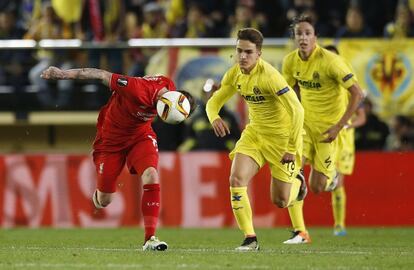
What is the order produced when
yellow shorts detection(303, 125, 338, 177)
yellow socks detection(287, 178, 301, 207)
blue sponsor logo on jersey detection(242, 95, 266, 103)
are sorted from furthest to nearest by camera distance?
yellow shorts detection(303, 125, 338, 177)
yellow socks detection(287, 178, 301, 207)
blue sponsor logo on jersey detection(242, 95, 266, 103)

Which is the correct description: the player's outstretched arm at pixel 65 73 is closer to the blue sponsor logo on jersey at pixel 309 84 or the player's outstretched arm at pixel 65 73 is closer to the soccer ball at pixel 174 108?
the soccer ball at pixel 174 108

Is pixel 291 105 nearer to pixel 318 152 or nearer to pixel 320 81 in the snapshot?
pixel 320 81

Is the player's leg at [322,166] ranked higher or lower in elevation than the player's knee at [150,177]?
lower

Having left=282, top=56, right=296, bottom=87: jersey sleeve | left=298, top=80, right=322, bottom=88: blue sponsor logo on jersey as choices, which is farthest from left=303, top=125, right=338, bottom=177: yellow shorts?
left=282, top=56, right=296, bottom=87: jersey sleeve

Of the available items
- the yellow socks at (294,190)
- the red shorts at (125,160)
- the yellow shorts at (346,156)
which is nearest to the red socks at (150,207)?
the red shorts at (125,160)

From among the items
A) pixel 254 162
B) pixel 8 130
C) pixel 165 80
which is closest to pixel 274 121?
pixel 254 162

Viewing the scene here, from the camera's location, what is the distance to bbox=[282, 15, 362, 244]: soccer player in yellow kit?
1345 cm

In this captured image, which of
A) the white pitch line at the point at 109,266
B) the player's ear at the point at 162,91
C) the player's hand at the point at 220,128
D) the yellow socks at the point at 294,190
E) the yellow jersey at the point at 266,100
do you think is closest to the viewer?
the white pitch line at the point at 109,266

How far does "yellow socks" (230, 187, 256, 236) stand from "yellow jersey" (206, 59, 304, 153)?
68cm

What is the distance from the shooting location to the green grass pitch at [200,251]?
1027cm

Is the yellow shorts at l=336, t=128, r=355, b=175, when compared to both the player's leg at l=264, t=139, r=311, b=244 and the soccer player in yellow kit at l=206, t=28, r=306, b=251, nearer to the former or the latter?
the player's leg at l=264, t=139, r=311, b=244

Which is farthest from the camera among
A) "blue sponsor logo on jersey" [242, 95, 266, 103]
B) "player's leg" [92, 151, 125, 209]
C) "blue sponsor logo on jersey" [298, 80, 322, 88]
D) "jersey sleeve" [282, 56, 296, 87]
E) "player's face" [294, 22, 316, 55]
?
"blue sponsor logo on jersey" [298, 80, 322, 88]

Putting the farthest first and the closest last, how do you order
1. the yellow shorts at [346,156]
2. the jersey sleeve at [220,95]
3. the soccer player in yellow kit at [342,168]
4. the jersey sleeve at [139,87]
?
the yellow shorts at [346,156] → the soccer player in yellow kit at [342,168] → the jersey sleeve at [220,95] → the jersey sleeve at [139,87]

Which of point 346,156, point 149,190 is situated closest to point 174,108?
point 149,190
